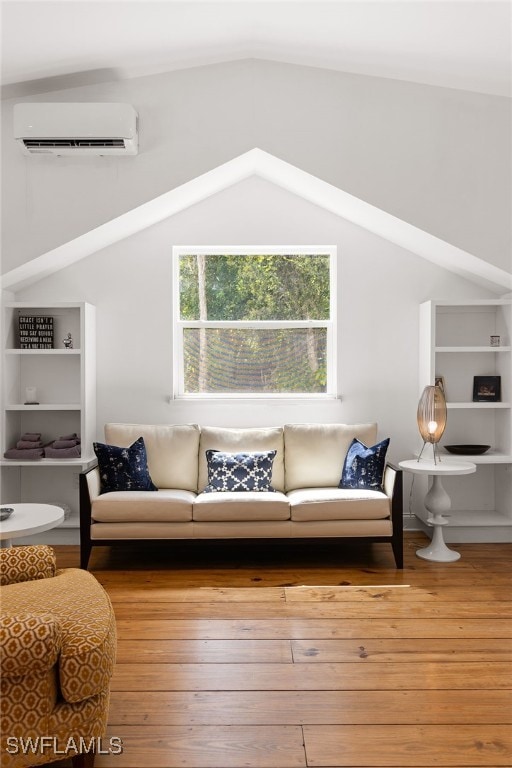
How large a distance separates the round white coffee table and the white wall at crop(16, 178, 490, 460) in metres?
1.72

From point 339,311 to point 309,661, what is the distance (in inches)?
118

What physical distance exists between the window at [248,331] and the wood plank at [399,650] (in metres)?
2.51

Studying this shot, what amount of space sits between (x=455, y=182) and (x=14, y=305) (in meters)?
3.30

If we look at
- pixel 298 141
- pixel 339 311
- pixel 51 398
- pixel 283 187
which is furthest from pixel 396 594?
pixel 283 187

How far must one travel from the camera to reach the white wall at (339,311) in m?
5.04

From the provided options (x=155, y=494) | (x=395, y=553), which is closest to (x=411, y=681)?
(x=395, y=553)

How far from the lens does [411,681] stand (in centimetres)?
257

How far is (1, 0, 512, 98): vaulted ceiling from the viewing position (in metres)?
3.30

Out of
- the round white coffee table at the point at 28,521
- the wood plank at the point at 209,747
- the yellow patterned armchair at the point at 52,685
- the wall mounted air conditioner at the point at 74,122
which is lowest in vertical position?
the wood plank at the point at 209,747

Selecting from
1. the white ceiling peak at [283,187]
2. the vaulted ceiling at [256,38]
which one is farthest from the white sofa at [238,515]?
the vaulted ceiling at [256,38]

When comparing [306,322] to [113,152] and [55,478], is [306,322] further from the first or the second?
[55,478]

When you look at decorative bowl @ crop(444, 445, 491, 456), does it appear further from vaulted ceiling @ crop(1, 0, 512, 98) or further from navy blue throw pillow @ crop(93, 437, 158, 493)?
vaulted ceiling @ crop(1, 0, 512, 98)

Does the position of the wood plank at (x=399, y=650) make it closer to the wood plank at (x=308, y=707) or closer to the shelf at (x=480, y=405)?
the wood plank at (x=308, y=707)

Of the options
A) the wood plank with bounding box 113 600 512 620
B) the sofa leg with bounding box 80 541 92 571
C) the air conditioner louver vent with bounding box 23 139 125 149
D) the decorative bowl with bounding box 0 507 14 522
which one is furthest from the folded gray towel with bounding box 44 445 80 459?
the air conditioner louver vent with bounding box 23 139 125 149
